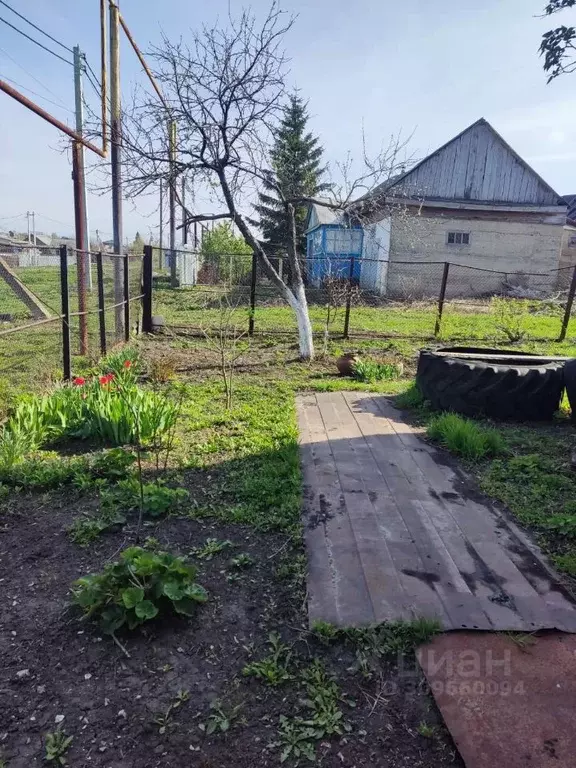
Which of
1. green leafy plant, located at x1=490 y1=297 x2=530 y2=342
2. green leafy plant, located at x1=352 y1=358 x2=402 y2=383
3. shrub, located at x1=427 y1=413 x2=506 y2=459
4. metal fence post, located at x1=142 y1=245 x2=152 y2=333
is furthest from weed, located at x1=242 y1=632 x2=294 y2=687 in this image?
green leafy plant, located at x1=490 y1=297 x2=530 y2=342

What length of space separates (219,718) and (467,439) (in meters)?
2.98

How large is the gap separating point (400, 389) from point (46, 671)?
16.6 ft

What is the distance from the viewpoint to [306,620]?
2.13m

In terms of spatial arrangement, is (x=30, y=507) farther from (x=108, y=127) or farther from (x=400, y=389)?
(x=108, y=127)

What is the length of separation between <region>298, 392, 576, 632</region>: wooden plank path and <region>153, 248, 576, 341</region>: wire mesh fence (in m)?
3.20

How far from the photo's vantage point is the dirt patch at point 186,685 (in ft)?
5.12

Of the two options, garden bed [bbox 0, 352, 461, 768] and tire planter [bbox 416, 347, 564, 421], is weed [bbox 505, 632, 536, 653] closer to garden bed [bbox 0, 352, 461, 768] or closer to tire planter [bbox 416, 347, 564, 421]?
garden bed [bbox 0, 352, 461, 768]

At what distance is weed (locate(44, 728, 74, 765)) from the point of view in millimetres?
1512

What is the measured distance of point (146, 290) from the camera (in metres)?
9.40

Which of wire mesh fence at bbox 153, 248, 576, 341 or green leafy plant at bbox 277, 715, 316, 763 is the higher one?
wire mesh fence at bbox 153, 248, 576, 341

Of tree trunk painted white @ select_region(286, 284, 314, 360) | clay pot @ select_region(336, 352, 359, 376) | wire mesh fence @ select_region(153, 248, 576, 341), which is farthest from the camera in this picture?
wire mesh fence @ select_region(153, 248, 576, 341)

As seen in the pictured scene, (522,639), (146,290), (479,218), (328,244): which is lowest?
(522,639)

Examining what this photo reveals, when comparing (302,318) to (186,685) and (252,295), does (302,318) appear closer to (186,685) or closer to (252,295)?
(252,295)

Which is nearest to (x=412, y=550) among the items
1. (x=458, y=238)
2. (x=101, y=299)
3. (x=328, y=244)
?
(x=101, y=299)
